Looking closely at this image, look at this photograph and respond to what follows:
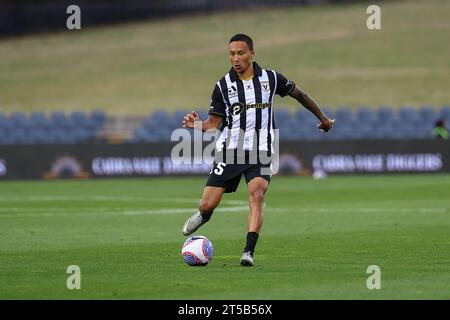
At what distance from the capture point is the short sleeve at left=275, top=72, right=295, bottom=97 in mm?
13289

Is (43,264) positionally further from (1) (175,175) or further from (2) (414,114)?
(2) (414,114)

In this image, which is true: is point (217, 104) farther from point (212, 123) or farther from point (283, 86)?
point (283, 86)

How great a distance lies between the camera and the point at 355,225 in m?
18.6

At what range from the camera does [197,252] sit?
41.8ft

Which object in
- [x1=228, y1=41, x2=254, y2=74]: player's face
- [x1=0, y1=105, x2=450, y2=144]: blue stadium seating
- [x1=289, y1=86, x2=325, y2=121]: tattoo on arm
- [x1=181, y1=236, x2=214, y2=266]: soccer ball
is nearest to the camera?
[x1=181, y1=236, x2=214, y2=266]: soccer ball

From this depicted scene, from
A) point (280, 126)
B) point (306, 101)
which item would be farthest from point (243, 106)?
point (280, 126)

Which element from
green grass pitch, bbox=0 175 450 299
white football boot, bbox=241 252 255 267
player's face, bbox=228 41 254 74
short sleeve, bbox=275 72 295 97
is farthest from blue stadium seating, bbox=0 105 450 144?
white football boot, bbox=241 252 255 267

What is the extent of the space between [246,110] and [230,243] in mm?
3398

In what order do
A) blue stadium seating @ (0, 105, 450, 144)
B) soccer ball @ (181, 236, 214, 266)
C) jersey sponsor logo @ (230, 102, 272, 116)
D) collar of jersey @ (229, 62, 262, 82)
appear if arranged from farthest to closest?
blue stadium seating @ (0, 105, 450, 144), collar of jersey @ (229, 62, 262, 82), jersey sponsor logo @ (230, 102, 272, 116), soccer ball @ (181, 236, 214, 266)

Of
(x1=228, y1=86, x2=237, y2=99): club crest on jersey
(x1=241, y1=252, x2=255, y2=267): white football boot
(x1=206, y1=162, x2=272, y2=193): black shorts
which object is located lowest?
(x1=241, y1=252, x2=255, y2=267): white football boot

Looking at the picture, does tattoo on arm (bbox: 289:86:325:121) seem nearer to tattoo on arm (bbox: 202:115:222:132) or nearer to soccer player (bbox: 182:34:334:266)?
soccer player (bbox: 182:34:334:266)

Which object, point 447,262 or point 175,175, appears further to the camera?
point 175,175
